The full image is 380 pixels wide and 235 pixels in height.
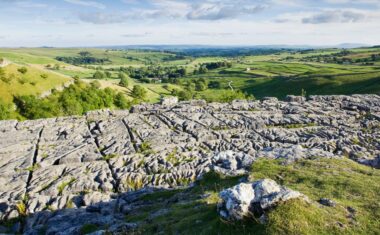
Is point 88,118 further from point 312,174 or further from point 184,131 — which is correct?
point 312,174

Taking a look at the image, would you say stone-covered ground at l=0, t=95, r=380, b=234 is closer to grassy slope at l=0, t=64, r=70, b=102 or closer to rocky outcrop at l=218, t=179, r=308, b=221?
rocky outcrop at l=218, t=179, r=308, b=221

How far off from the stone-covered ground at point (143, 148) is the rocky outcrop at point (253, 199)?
1011 cm

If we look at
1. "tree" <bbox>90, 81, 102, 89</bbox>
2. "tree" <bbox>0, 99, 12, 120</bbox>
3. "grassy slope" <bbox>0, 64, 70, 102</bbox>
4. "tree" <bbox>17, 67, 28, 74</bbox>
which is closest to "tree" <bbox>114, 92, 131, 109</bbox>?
"tree" <bbox>90, 81, 102, 89</bbox>

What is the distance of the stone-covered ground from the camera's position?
4097cm

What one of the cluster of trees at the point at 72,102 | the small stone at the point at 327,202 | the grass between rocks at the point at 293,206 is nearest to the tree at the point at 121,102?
the cluster of trees at the point at 72,102

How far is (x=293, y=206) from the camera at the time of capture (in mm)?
19438

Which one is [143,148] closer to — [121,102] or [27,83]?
[121,102]

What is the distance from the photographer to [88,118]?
95125 millimetres

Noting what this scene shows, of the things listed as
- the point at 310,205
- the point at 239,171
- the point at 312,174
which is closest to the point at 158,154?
the point at 239,171

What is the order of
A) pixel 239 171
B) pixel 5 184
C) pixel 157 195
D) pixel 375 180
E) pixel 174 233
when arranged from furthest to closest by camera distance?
pixel 5 184 → pixel 157 195 → pixel 239 171 → pixel 375 180 → pixel 174 233

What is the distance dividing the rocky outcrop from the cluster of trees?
134098 millimetres

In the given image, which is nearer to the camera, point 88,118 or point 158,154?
point 158,154

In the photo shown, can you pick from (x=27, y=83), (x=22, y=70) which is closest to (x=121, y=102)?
(x=27, y=83)

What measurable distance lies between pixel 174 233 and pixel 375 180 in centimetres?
1804
